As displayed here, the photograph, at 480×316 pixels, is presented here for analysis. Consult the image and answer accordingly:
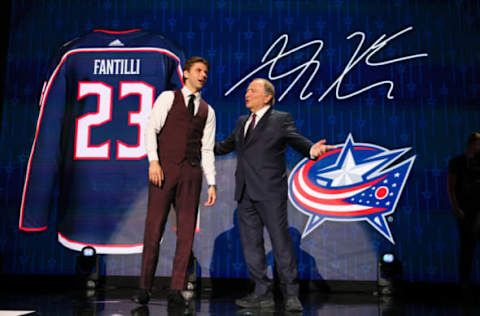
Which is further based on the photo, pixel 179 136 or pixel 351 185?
pixel 351 185

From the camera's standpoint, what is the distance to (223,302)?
281 cm

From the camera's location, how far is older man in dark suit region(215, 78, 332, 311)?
2.42m

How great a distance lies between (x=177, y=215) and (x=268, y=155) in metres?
0.66

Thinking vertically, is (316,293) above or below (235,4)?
below

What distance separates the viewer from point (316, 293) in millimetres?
3377

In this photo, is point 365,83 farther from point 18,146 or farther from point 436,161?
point 18,146

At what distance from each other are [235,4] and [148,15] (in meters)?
0.86

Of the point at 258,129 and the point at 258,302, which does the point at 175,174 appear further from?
the point at 258,302

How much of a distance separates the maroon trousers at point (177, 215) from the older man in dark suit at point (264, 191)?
33 cm

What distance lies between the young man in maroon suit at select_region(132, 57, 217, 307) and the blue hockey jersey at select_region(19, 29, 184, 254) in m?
1.39

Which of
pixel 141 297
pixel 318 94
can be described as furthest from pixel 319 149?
pixel 318 94

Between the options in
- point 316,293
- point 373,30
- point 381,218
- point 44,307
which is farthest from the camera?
point 373,30

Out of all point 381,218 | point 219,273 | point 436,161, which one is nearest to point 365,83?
point 436,161

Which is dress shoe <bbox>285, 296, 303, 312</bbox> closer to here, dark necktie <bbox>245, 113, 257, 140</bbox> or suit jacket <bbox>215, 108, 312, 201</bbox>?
suit jacket <bbox>215, 108, 312, 201</bbox>
